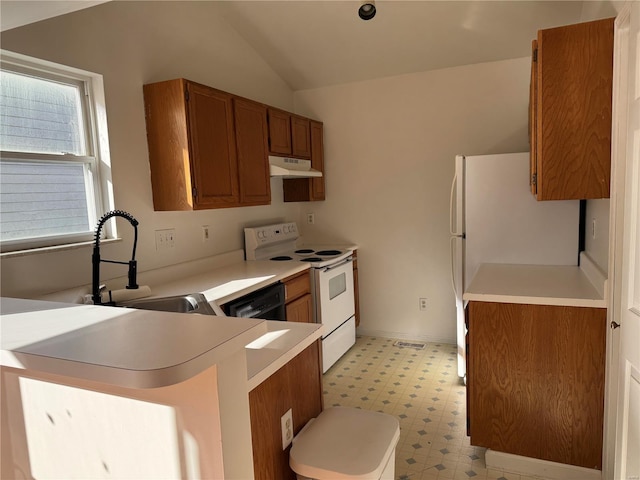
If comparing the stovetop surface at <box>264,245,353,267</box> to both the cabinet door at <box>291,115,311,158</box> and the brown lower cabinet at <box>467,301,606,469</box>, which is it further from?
the brown lower cabinet at <box>467,301,606,469</box>

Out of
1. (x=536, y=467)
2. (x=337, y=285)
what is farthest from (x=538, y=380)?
(x=337, y=285)

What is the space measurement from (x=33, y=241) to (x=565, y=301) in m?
2.56

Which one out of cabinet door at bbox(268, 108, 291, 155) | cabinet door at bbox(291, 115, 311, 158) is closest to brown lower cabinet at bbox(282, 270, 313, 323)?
cabinet door at bbox(268, 108, 291, 155)

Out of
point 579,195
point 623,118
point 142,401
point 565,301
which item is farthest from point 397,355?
point 142,401

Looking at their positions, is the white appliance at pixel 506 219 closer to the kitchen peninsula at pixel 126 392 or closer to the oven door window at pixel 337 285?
the oven door window at pixel 337 285

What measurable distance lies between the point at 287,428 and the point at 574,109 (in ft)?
5.98

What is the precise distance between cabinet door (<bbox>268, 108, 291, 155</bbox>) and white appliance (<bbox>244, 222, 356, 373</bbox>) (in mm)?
675

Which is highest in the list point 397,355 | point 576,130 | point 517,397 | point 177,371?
point 576,130

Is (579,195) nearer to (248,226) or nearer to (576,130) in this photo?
(576,130)

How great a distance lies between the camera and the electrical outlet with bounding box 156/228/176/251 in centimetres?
273

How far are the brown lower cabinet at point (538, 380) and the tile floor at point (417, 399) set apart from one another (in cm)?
21

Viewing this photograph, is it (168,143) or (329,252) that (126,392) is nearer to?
(168,143)

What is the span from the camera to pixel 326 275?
3.41 m

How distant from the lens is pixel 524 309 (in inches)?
82.7
